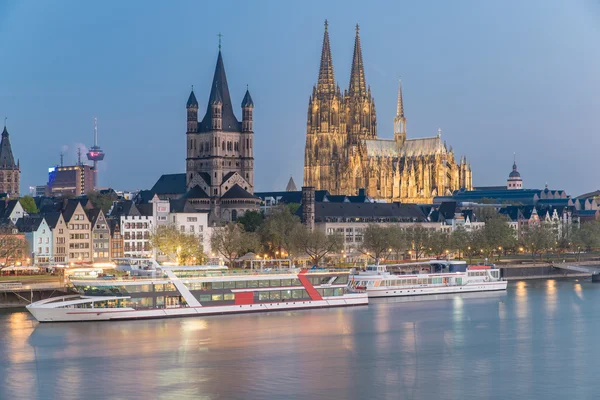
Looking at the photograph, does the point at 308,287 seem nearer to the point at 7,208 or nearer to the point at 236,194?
the point at 7,208

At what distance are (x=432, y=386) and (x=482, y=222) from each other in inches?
4436

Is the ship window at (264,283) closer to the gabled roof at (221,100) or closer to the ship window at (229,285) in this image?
the ship window at (229,285)

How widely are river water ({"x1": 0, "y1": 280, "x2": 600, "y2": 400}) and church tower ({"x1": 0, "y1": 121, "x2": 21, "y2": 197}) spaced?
114586 mm

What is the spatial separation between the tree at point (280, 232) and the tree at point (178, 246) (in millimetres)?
11207

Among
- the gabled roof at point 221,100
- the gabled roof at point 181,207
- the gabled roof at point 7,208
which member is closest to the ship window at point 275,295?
the gabled roof at point 181,207

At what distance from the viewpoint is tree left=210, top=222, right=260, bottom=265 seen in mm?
112625

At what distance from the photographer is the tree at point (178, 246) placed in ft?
348

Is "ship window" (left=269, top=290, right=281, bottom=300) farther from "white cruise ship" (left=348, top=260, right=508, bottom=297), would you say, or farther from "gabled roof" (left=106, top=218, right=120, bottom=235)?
"gabled roof" (left=106, top=218, right=120, bottom=235)

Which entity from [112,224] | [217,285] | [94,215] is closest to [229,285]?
[217,285]

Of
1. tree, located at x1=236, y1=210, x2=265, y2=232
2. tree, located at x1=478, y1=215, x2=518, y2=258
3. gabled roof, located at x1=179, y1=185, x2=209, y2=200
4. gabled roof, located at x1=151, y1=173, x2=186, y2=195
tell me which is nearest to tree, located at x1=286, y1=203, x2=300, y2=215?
gabled roof, located at x1=179, y1=185, x2=209, y2=200

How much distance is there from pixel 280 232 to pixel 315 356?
2449 inches

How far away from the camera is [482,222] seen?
161875 mm

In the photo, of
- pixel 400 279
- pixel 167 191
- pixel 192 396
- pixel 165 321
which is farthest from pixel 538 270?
pixel 192 396

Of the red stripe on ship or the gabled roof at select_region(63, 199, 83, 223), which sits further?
the gabled roof at select_region(63, 199, 83, 223)
